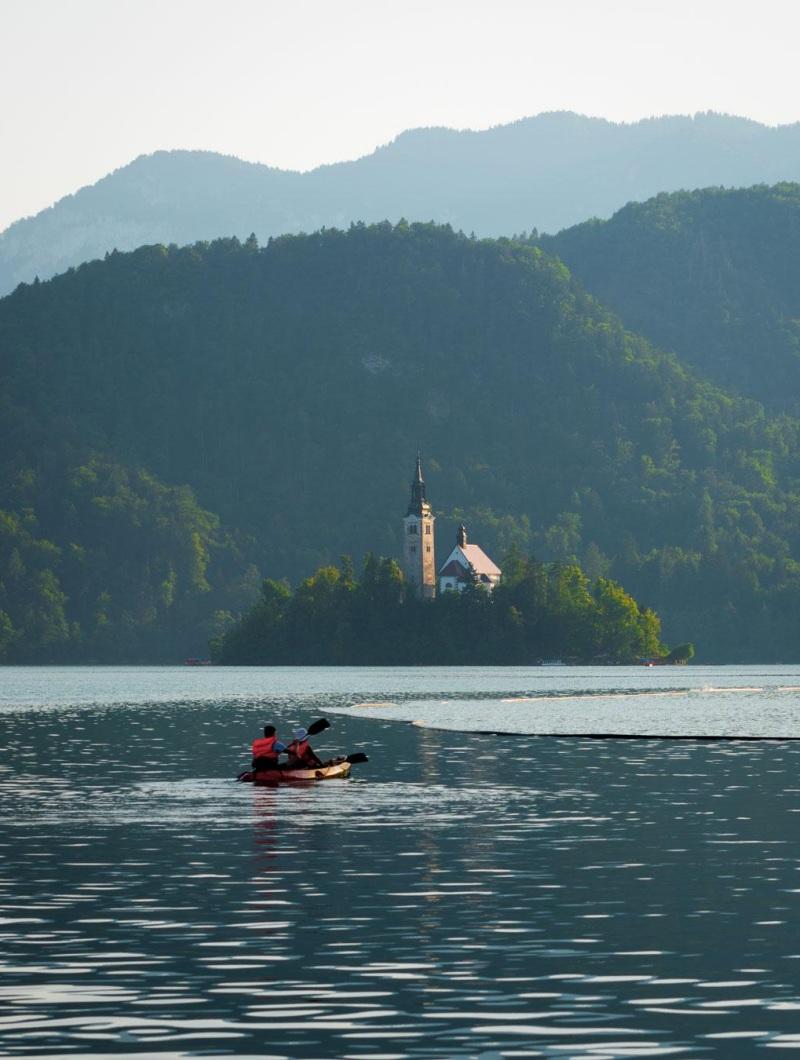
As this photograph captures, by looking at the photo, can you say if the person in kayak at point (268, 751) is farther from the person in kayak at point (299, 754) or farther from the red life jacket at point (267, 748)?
the person in kayak at point (299, 754)

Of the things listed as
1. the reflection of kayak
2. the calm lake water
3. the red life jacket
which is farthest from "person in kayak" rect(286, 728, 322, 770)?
the calm lake water

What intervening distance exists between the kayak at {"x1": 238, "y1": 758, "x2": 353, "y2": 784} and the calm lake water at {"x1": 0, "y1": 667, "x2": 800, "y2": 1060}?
2.36ft

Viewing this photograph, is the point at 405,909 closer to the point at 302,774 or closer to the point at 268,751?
the point at 268,751

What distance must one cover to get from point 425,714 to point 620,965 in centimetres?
9313

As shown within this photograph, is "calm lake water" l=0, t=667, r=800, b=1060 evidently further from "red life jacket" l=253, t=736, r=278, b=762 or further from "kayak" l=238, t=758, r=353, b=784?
"red life jacket" l=253, t=736, r=278, b=762

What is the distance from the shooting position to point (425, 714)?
121m

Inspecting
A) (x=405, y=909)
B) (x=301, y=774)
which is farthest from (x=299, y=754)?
(x=405, y=909)

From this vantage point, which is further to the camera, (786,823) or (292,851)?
(786,823)

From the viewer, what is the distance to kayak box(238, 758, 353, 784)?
203 feet

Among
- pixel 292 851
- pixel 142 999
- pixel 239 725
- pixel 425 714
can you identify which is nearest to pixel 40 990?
pixel 142 999

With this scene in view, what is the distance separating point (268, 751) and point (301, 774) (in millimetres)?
1652

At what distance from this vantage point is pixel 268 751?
201 feet

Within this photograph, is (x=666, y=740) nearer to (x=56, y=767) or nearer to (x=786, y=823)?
(x=56, y=767)

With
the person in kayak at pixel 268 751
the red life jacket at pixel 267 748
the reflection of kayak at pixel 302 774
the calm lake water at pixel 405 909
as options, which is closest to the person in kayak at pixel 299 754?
the reflection of kayak at pixel 302 774
